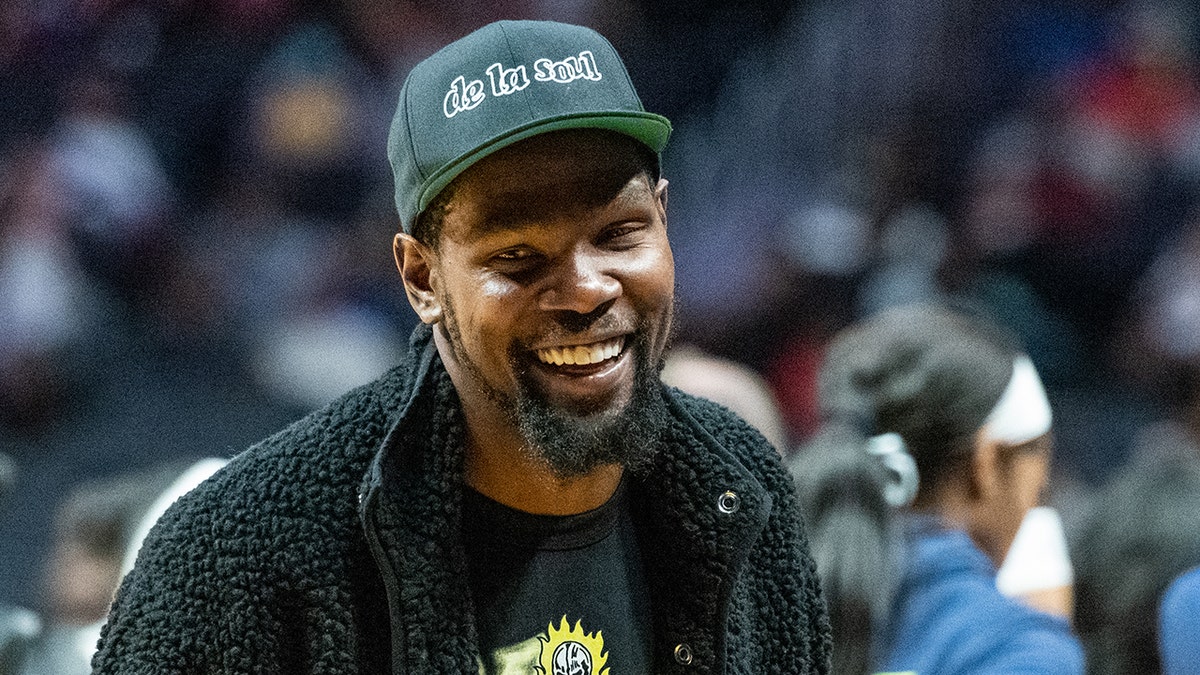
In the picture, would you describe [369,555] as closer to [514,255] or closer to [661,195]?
[514,255]

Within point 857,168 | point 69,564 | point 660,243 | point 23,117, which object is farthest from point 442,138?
point 23,117

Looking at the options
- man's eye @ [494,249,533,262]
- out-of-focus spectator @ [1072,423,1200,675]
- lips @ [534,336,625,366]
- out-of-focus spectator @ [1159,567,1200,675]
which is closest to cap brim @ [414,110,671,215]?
man's eye @ [494,249,533,262]

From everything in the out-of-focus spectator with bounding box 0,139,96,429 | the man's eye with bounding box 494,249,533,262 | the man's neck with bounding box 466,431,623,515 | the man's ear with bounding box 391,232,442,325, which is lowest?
the man's neck with bounding box 466,431,623,515

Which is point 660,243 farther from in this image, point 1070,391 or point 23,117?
point 23,117

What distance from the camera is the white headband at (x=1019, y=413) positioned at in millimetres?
2811

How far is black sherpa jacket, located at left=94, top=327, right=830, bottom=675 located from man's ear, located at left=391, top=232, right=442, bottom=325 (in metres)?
0.07

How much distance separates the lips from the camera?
5.74 ft

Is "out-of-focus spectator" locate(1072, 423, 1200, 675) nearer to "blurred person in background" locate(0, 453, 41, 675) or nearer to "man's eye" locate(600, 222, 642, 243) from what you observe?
"man's eye" locate(600, 222, 642, 243)

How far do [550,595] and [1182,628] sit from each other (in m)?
1.46

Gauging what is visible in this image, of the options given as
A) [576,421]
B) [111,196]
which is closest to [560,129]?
[576,421]

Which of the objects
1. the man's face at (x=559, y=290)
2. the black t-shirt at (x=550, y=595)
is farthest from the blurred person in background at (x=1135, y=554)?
the man's face at (x=559, y=290)

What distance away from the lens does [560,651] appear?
1.81 metres

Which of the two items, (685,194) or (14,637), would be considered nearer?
(14,637)

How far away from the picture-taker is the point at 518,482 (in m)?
1.85
